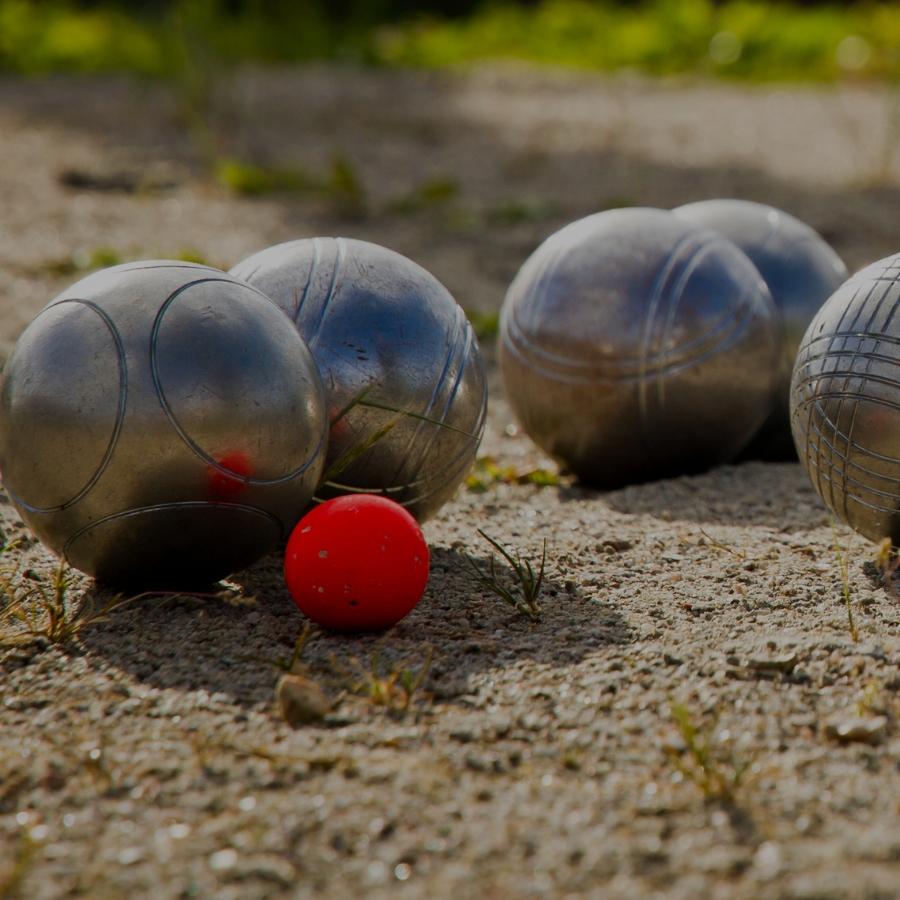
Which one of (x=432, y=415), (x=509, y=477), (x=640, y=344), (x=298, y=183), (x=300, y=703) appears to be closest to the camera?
(x=300, y=703)

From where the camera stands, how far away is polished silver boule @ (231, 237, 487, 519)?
177 inches

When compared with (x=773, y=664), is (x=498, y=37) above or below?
above

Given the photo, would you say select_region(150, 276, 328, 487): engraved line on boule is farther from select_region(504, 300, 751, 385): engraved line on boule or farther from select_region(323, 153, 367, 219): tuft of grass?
select_region(323, 153, 367, 219): tuft of grass

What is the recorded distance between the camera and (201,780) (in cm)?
313

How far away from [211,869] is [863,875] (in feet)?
4.17

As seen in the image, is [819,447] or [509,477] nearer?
[819,447]

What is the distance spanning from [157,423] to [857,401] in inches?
82.4

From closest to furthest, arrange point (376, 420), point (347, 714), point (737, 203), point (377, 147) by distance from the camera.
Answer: point (347, 714)
point (376, 420)
point (737, 203)
point (377, 147)

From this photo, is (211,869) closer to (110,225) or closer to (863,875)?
(863,875)

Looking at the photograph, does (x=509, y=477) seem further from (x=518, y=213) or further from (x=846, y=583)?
(x=518, y=213)

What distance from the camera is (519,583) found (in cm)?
440

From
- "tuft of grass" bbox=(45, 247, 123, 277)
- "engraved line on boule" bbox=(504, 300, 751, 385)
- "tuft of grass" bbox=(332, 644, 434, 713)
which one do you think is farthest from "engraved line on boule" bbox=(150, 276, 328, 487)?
"tuft of grass" bbox=(45, 247, 123, 277)

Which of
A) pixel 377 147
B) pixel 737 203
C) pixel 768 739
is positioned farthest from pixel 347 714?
pixel 377 147

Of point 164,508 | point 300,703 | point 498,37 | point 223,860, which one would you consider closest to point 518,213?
point 164,508
